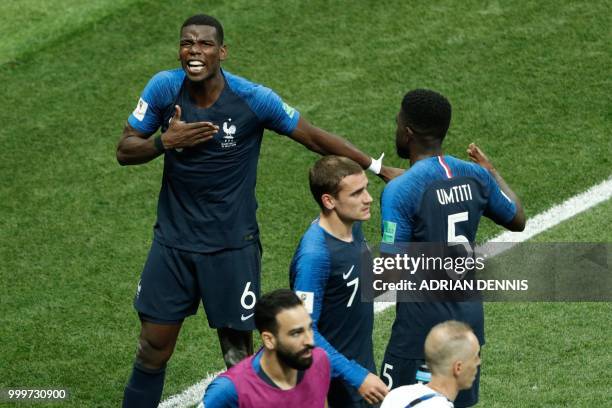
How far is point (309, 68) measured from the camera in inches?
535

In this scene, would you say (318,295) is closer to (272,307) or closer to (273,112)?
(272,307)

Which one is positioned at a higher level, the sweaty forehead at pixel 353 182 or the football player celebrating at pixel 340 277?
the sweaty forehead at pixel 353 182

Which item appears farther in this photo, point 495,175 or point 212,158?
point 212,158

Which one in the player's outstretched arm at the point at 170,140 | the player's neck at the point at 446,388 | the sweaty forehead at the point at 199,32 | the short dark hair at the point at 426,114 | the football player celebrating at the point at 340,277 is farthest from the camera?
the sweaty forehead at the point at 199,32

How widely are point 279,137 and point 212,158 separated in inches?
182

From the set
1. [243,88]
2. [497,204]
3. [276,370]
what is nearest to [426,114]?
[497,204]

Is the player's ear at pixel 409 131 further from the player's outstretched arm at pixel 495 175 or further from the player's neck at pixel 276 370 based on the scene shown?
the player's neck at pixel 276 370

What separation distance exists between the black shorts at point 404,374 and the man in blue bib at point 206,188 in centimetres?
132

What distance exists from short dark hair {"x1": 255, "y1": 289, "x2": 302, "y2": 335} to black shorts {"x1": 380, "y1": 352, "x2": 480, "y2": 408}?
0.90 metres

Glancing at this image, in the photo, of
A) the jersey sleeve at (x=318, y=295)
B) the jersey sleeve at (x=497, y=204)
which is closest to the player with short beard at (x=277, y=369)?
the jersey sleeve at (x=318, y=295)

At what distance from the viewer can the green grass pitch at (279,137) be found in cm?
984

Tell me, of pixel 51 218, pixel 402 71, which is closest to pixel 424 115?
pixel 51 218

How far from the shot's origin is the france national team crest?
324 inches

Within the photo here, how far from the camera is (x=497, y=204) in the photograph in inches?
291
